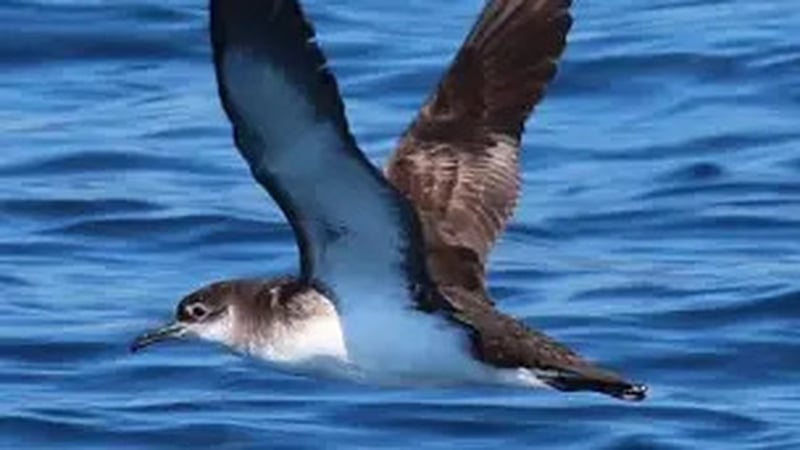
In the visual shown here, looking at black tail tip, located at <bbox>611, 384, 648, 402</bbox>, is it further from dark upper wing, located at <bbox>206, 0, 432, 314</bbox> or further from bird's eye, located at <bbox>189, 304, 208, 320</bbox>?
bird's eye, located at <bbox>189, 304, 208, 320</bbox>

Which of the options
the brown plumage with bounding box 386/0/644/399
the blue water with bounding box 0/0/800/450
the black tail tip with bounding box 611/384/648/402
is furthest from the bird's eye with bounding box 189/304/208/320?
the blue water with bounding box 0/0/800/450

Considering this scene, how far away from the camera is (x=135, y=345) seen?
474 inches

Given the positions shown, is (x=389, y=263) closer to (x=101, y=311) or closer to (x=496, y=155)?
(x=496, y=155)

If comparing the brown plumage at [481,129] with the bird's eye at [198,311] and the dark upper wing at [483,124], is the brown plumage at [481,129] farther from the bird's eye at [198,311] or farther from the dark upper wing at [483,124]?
the bird's eye at [198,311]

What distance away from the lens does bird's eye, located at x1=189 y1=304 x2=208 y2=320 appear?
11.8 metres

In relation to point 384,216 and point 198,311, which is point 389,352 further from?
point 198,311

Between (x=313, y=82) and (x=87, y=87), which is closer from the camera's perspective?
(x=313, y=82)

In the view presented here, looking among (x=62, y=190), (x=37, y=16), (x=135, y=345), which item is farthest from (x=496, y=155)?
(x=37, y=16)

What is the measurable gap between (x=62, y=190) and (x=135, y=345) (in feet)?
19.2

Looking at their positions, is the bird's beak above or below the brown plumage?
below

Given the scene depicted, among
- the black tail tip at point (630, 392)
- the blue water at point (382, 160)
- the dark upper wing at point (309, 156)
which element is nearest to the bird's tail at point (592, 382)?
the black tail tip at point (630, 392)

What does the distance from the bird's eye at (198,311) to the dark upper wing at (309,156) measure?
20.4 inches

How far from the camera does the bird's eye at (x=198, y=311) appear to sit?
38.6 ft

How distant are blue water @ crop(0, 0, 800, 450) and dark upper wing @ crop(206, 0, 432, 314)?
9.92ft
